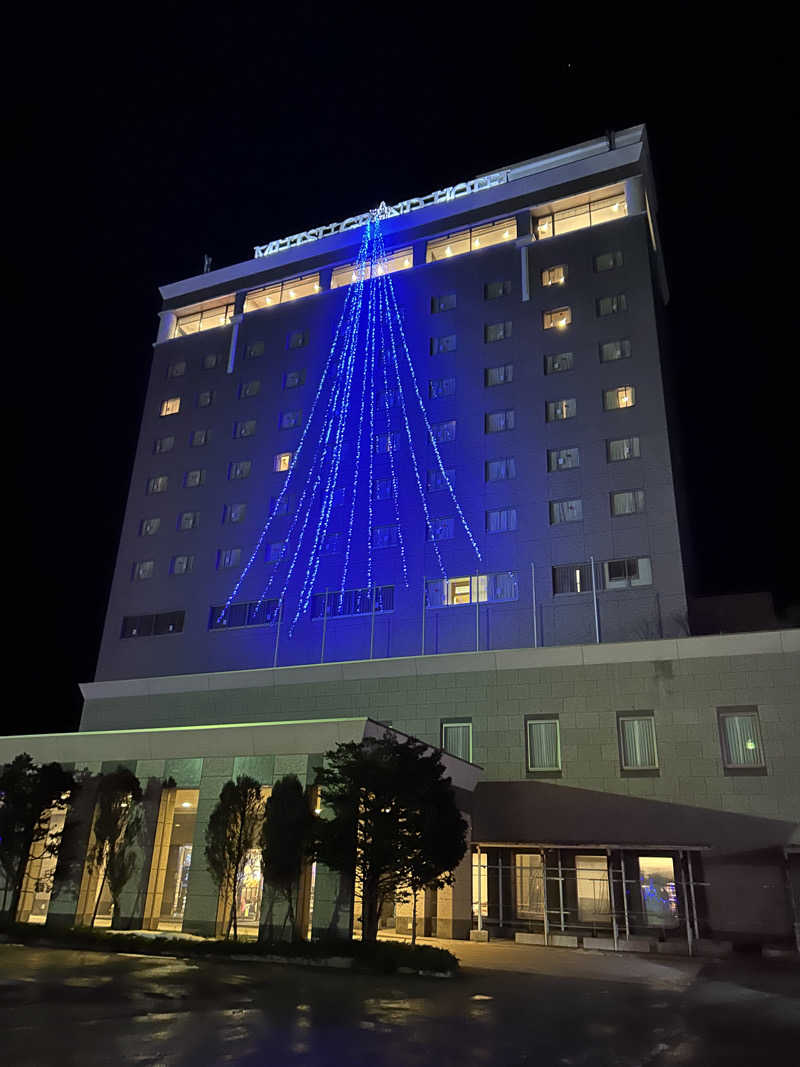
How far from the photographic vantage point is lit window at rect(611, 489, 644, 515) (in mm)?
32188

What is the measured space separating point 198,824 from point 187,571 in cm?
2033

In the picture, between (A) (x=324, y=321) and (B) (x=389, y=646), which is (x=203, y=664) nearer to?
(B) (x=389, y=646)

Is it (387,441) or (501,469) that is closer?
(501,469)

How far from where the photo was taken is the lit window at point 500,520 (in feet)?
112

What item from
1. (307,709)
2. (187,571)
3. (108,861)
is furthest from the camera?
(187,571)

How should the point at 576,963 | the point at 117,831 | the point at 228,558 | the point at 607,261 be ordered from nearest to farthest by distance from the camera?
1. the point at 576,963
2. the point at 117,831
3. the point at 607,261
4. the point at 228,558

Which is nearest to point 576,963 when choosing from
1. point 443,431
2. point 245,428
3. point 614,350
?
point 443,431

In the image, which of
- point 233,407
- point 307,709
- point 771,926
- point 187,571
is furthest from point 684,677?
point 233,407

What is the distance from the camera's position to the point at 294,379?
4203 centimetres

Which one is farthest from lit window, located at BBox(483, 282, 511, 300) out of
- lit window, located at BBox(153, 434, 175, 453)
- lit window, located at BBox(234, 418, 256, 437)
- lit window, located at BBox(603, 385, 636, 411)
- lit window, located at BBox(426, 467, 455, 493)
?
lit window, located at BBox(153, 434, 175, 453)

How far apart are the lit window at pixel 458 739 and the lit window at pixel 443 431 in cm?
1351

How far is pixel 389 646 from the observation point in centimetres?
3416

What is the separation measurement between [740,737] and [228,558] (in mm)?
24745

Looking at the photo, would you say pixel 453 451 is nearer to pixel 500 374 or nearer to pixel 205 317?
pixel 500 374
